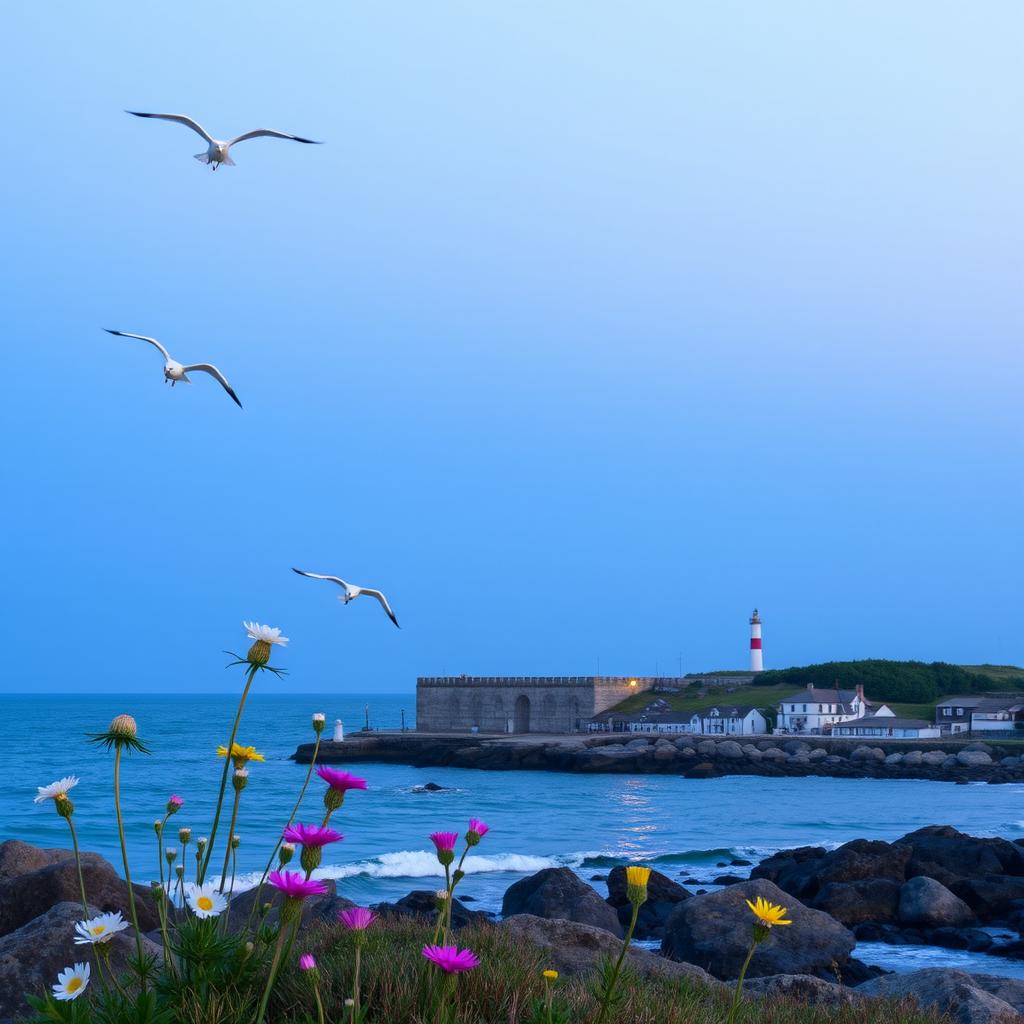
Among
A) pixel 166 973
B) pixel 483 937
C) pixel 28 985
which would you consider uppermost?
pixel 166 973

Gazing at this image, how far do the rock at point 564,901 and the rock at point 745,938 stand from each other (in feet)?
4.53

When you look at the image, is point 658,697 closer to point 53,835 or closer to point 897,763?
point 897,763

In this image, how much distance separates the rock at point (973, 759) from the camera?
60.7m

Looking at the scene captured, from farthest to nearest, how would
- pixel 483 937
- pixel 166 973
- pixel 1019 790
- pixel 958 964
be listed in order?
pixel 1019 790, pixel 958 964, pixel 483 937, pixel 166 973

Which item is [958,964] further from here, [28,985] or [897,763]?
[897,763]

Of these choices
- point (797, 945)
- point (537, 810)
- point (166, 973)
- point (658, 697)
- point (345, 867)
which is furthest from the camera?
point (658, 697)

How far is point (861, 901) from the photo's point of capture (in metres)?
20.2

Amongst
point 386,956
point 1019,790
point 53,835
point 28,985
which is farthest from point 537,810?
point 386,956

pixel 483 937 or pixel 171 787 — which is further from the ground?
pixel 483 937

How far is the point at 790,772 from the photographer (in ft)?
204

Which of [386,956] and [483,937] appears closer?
[386,956]

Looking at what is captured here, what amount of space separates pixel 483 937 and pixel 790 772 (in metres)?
58.2

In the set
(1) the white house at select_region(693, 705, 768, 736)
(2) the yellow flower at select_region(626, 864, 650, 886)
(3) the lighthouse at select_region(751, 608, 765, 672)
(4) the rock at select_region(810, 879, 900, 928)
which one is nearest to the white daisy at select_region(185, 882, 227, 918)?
(2) the yellow flower at select_region(626, 864, 650, 886)

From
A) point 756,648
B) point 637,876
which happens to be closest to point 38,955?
point 637,876
